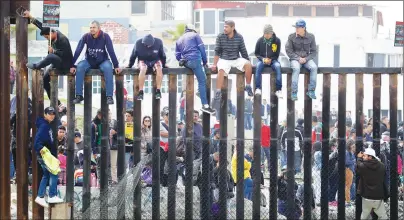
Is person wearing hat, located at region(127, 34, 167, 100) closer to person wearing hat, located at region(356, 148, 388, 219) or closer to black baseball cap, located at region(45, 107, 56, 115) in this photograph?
black baseball cap, located at region(45, 107, 56, 115)

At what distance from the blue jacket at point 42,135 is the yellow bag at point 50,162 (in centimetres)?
16

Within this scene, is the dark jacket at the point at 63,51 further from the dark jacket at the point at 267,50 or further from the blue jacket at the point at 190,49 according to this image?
the dark jacket at the point at 267,50

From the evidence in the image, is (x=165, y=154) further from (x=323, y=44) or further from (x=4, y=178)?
(x=323, y=44)

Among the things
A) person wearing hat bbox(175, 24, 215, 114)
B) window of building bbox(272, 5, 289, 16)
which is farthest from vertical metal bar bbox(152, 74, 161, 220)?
window of building bbox(272, 5, 289, 16)

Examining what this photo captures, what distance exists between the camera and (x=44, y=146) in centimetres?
1593

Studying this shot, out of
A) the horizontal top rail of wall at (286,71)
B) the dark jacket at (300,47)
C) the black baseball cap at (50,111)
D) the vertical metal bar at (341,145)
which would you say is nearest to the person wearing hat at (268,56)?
the horizontal top rail of wall at (286,71)

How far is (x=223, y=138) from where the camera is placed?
1628cm

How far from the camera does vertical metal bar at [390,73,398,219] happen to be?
16.4 meters

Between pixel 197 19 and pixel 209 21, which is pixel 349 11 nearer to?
pixel 209 21

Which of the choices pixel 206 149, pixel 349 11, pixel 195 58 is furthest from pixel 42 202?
pixel 349 11

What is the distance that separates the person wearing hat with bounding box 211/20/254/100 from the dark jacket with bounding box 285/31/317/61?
826mm

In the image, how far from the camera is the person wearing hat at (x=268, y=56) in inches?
635

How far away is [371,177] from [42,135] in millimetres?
6034

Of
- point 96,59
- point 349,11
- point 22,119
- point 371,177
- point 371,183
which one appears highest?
point 349,11
